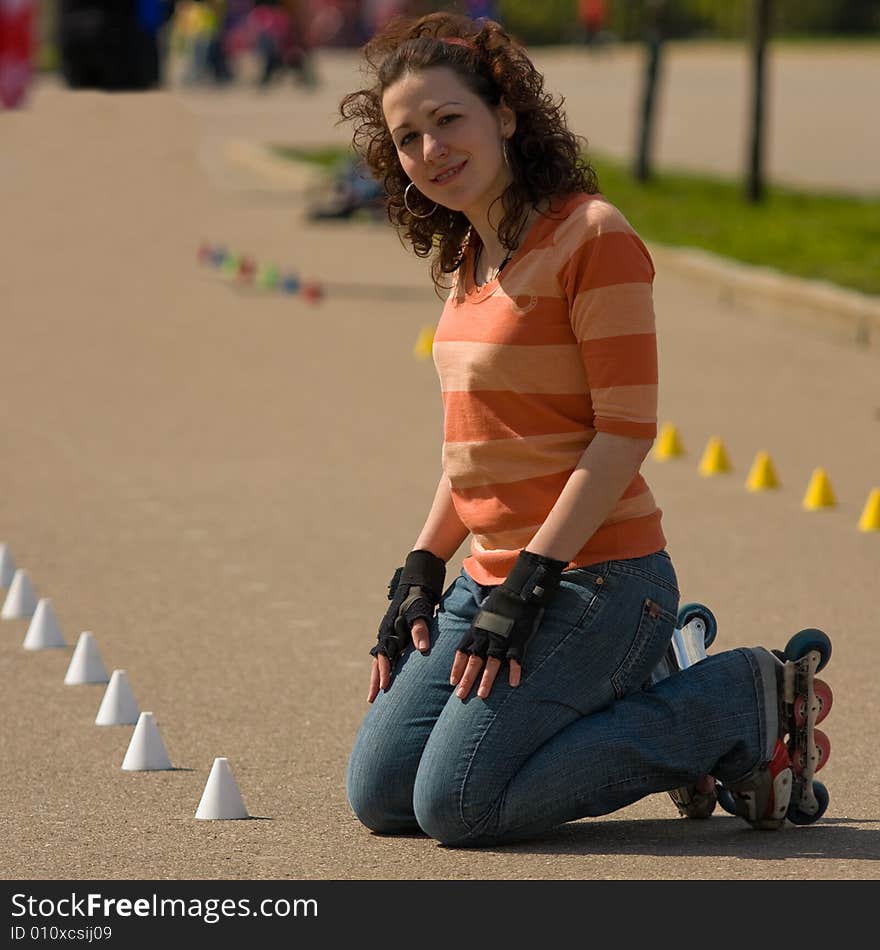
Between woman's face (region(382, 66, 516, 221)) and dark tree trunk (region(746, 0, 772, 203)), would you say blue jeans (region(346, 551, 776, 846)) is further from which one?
dark tree trunk (region(746, 0, 772, 203))

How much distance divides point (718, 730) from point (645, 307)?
34.9 inches

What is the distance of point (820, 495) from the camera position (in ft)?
29.5

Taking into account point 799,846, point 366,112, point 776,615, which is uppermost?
point 366,112

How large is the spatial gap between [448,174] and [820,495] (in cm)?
446

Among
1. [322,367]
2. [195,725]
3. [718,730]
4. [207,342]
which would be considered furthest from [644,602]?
[207,342]

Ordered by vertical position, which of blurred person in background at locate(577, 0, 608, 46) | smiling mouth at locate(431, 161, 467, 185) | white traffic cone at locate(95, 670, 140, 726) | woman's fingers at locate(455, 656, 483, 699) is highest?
smiling mouth at locate(431, 161, 467, 185)

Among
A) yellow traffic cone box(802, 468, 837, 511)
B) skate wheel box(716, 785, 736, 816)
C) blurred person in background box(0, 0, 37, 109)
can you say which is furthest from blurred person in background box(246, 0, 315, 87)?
blurred person in background box(0, 0, 37, 109)

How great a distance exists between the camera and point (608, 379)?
465 centimetres

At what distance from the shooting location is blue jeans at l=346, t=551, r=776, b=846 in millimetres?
4633

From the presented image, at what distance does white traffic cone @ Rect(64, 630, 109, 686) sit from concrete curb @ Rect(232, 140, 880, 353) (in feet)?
25.7

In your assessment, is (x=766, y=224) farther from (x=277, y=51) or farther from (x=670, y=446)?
(x=277, y=51)

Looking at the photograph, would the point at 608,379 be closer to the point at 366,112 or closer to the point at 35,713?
the point at 366,112

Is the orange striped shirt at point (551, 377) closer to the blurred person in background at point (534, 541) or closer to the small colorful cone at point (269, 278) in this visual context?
the blurred person in background at point (534, 541)
